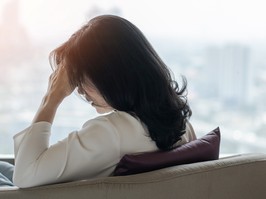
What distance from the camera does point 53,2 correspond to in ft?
6.77

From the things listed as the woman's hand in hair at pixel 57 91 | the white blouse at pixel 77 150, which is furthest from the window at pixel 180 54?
the white blouse at pixel 77 150

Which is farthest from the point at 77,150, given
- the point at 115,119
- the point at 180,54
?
the point at 180,54

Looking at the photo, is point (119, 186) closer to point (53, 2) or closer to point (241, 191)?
point (241, 191)

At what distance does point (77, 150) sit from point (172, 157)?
0.93 feet

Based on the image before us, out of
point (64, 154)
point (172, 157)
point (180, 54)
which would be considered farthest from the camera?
point (180, 54)

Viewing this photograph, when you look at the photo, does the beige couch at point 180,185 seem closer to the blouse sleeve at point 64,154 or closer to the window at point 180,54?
the blouse sleeve at point 64,154

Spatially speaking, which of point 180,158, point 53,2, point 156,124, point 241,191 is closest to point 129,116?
point 156,124

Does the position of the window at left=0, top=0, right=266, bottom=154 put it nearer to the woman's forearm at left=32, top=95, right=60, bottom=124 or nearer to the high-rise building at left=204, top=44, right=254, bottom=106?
the high-rise building at left=204, top=44, right=254, bottom=106

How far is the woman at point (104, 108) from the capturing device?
126 centimetres

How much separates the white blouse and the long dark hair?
0.06m

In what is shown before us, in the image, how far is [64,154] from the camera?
1250 millimetres

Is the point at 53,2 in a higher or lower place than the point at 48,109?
higher

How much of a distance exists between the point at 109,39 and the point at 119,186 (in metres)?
0.42

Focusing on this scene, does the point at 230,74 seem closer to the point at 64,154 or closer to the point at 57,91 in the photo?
the point at 57,91
